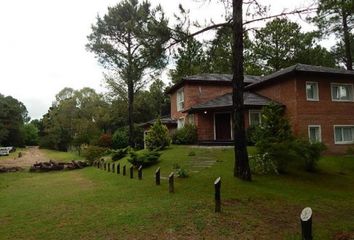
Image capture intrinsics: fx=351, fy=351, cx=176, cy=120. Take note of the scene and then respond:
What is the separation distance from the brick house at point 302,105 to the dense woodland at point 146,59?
3.36 metres

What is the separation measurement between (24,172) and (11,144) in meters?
60.4

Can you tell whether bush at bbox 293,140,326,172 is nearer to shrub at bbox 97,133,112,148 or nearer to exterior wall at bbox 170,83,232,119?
exterior wall at bbox 170,83,232,119

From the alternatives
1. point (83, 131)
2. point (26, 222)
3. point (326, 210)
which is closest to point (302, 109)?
point (326, 210)

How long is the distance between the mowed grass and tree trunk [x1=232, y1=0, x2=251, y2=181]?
674 mm

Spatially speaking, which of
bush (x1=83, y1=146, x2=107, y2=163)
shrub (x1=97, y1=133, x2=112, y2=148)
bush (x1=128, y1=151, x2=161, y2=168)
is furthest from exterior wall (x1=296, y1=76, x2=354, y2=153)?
shrub (x1=97, y1=133, x2=112, y2=148)

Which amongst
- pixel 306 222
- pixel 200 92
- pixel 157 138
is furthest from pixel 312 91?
pixel 306 222

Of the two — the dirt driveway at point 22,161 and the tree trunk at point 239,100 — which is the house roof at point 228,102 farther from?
the dirt driveway at point 22,161

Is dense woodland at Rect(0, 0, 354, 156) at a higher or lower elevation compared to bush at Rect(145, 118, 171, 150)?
higher

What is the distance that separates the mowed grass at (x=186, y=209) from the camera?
348 inches

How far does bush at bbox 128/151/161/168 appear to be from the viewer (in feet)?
72.6

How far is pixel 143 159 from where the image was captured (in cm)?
2216

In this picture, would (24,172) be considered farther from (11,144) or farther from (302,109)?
(11,144)

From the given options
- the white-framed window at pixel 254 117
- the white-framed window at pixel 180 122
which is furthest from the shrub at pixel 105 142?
the white-framed window at pixel 254 117

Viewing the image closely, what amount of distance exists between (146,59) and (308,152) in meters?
9.80
